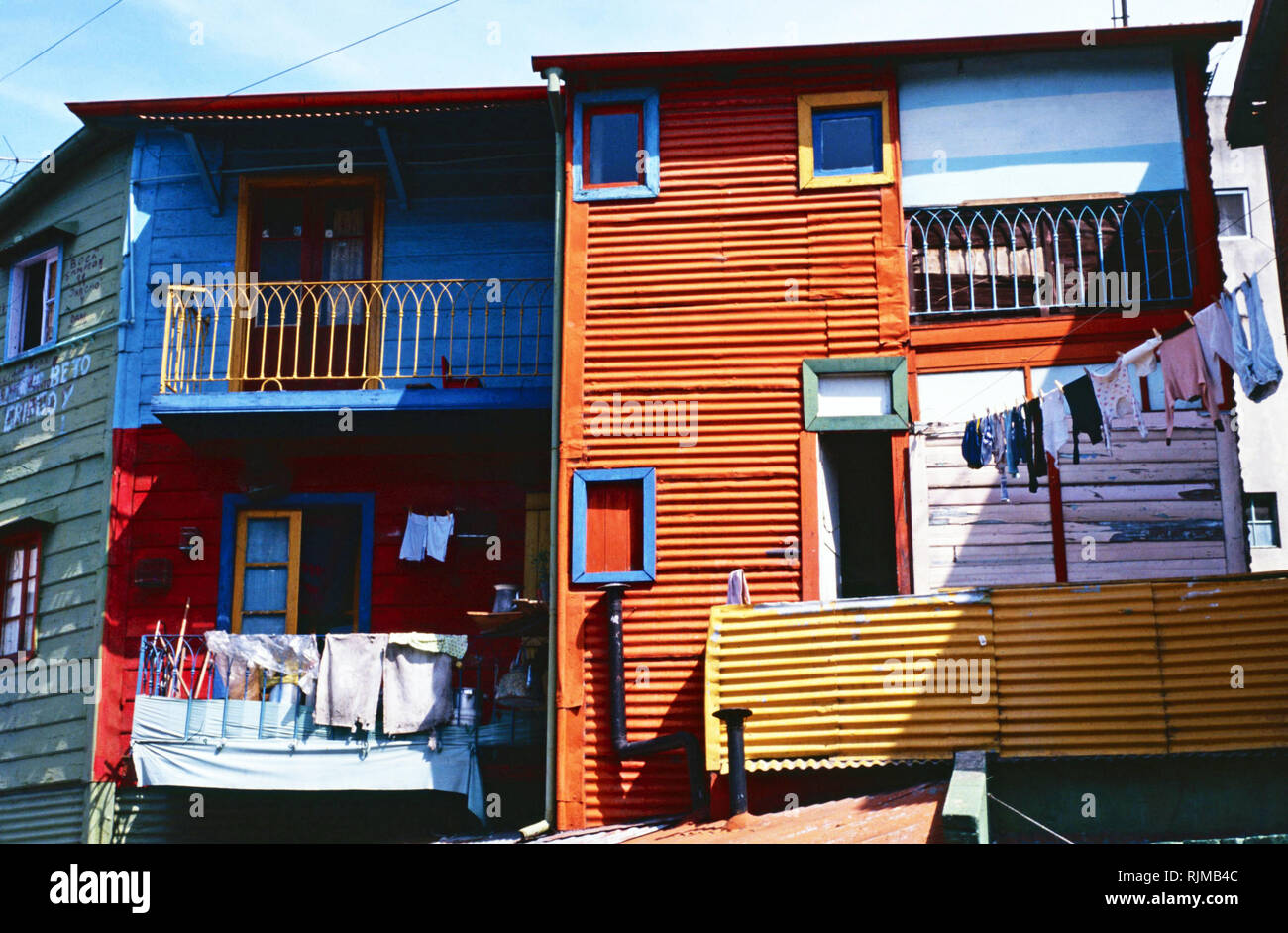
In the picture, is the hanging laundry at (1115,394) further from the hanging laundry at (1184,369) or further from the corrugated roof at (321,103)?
the corrugated roof at (321,103)

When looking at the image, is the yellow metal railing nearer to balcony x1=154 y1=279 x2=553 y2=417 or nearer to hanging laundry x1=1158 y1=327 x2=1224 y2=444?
balcony x1=154 y1=279 x2=553 y2=417

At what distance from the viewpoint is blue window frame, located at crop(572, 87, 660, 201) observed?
15.3m

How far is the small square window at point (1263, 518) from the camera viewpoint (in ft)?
72.8

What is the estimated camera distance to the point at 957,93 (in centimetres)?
1519

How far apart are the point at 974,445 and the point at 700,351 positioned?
9.58ft

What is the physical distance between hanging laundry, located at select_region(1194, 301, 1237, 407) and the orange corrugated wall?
142 inches

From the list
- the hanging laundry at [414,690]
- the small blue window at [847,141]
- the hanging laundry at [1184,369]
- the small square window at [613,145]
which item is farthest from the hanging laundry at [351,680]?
the hanging laundry at [1184,369]

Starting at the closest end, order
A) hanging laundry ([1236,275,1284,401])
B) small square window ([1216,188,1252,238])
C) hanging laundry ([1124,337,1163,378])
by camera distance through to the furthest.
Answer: hanging laundry ([1236,275,1284,401]), hanging laundry ([1124,337,1163,378]), small square window ([1216,188,1252,238])

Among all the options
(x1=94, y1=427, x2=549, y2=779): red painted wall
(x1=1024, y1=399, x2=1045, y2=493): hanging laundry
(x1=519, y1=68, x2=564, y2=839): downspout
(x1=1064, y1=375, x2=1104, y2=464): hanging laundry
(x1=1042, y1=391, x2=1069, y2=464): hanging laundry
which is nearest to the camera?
(x1=1064, y1=375, x2=1104, y2=464): hanging laundry

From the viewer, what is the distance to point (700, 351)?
14.8m

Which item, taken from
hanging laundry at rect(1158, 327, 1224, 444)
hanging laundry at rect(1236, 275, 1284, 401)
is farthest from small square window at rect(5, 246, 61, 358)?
hanging laundry at rect(1236, 275, 1284, 401)

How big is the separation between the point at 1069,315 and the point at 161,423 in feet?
32.1

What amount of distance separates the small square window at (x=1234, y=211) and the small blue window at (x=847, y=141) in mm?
11378

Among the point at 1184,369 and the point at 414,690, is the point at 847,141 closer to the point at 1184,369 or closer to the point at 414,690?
the point at 1184,369
